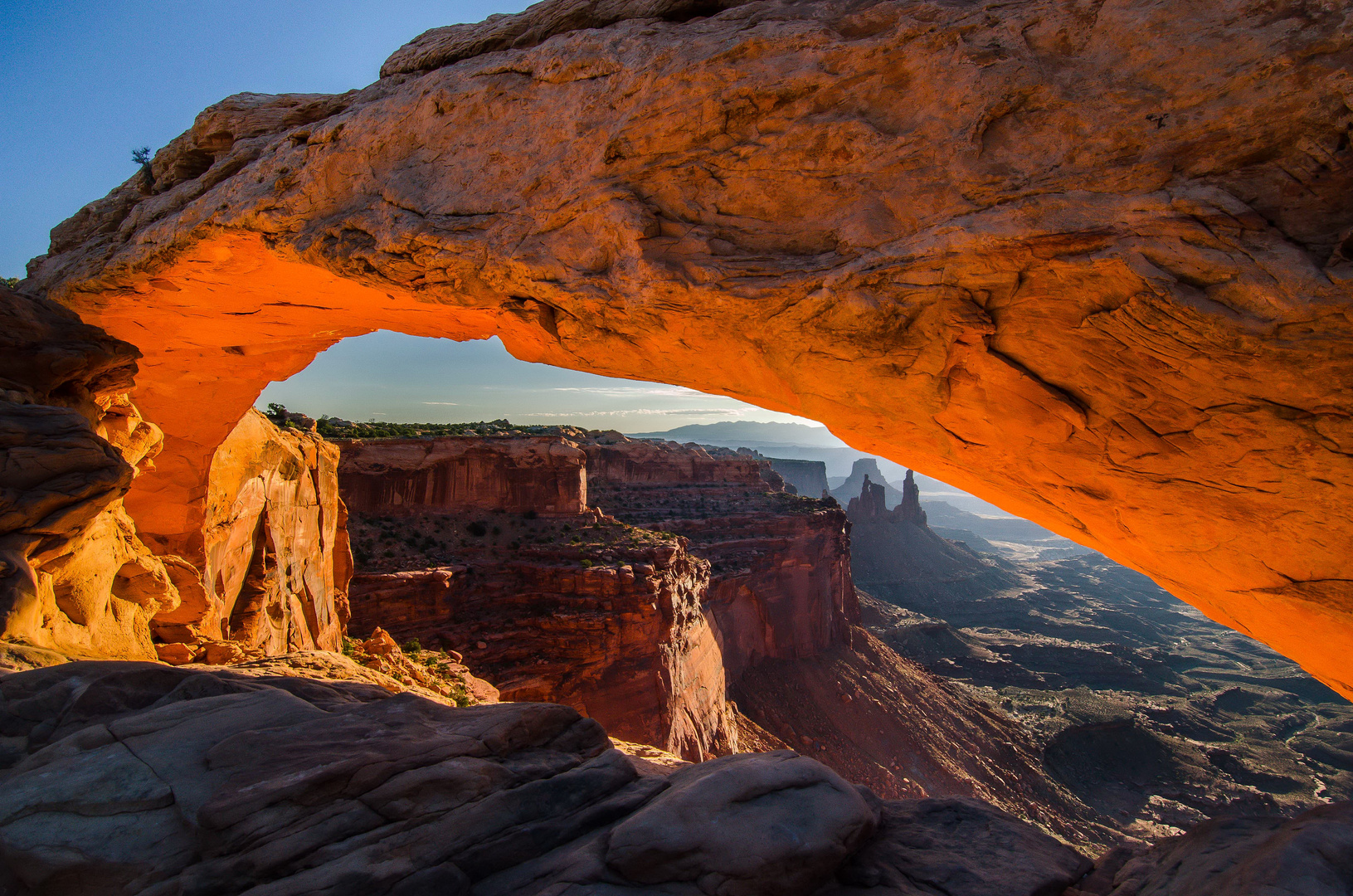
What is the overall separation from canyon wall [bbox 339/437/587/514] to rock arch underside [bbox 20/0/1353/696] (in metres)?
19.7

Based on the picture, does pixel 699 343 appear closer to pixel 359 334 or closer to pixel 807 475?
pixel 359 334

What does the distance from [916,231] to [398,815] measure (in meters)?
5.77

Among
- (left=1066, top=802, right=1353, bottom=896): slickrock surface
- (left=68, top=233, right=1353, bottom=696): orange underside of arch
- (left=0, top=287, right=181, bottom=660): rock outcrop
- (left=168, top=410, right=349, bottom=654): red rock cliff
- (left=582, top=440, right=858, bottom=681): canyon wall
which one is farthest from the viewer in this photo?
(left=582, top=440, right=858, bottom=681): canyon wall

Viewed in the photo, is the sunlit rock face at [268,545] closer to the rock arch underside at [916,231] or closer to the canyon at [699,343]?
the canyon at [699,343]

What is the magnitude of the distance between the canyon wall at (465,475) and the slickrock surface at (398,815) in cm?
2354

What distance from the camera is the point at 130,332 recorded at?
8820 mm

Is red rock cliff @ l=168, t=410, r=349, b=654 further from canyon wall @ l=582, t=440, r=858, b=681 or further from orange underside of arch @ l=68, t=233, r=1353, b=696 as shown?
canyon wall @ l=582, t=440, r=858, b=681

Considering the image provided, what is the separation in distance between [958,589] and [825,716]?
166ft

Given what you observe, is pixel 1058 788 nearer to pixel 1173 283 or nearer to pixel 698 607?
pixel 698 607

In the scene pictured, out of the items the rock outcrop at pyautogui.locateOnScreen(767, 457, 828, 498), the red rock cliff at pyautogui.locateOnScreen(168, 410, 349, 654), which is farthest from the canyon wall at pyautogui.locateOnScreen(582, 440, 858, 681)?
the rock outcrop at pyautogui.locateOnScreen(767, 457, 828, 498)

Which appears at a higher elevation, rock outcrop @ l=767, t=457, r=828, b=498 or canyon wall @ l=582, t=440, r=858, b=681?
canyon wall @ l=582, t=440, r=858, b=681

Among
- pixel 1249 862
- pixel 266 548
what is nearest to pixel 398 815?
pixel 1249 862

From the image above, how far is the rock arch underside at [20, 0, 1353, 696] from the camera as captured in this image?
12.5 feet

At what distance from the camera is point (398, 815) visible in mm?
3955
